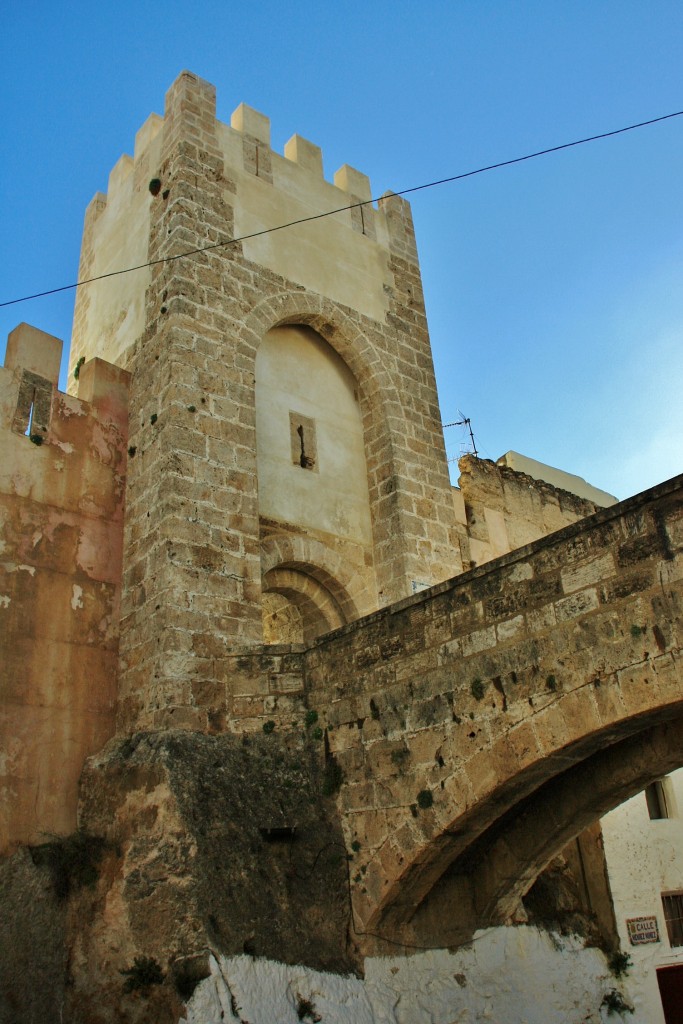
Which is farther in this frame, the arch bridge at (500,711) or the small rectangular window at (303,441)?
the small rectangular window at (303,441)

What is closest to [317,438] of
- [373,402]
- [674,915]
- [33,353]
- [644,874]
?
[373,402]

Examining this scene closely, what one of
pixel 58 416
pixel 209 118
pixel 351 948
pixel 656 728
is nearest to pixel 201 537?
pixel 58 416

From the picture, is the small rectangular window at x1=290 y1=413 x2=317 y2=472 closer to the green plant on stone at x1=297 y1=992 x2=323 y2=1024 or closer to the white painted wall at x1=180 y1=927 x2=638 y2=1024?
the white painted wall at x1=180 y1=927 x2=638 y2=1024

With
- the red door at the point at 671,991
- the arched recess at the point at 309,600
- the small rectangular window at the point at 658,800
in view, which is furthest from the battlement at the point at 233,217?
the red door at the point at 671,991

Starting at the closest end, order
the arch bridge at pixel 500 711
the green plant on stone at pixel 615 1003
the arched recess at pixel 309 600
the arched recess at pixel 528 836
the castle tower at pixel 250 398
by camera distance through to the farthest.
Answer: the arch bridge at pixel 500 711
the arched recess at pixel 528 836
the castle tower at pixel 250 398
the green plant on stone at pixel 615 1003
the arched recess at pixel 309 600

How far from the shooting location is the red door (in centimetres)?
847

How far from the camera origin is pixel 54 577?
700 centimetres

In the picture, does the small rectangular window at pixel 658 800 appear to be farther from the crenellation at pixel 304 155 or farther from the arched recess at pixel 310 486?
the crenellation at pixel 304 155

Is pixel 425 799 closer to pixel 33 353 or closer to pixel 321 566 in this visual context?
pixel 321 566

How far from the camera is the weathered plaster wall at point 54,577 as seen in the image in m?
6.34

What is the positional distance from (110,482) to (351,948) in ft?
13.8

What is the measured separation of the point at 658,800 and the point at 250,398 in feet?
19.6

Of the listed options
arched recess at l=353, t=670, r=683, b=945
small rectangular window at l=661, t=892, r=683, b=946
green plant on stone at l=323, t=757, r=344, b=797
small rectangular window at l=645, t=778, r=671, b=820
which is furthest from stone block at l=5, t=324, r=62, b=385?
small rectangular window at l=661, t=892, r=683, b=946

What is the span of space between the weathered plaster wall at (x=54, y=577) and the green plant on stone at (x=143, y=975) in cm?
130
